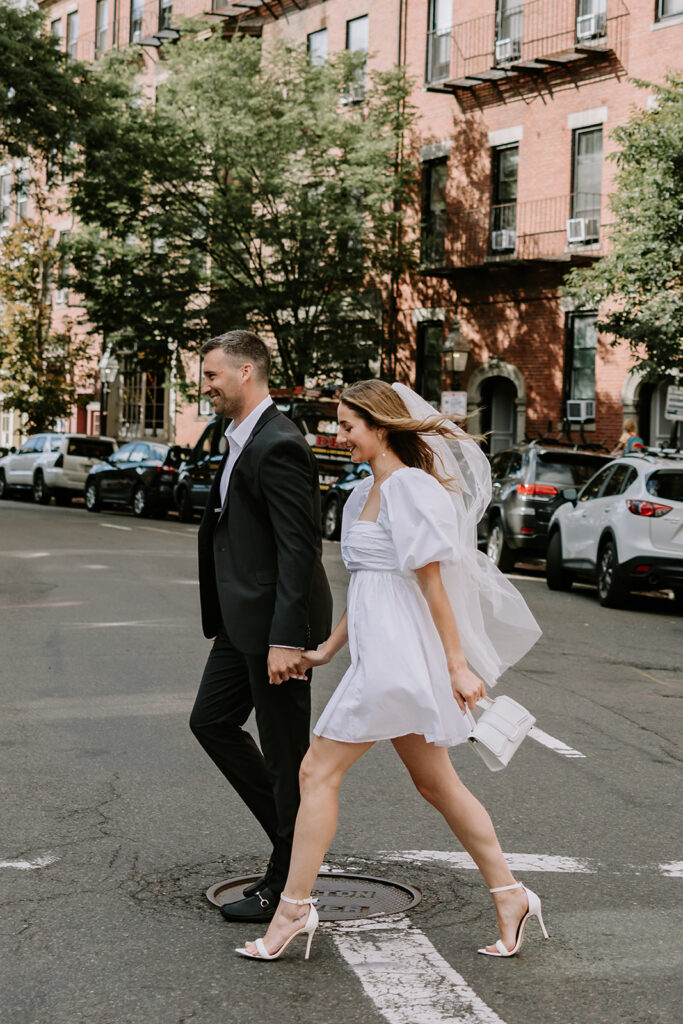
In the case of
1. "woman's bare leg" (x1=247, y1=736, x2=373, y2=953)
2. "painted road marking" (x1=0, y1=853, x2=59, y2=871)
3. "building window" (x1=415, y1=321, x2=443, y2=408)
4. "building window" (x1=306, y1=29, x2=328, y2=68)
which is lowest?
"painted road marking" (x1=0, y1=853, x2=59, y2=871)

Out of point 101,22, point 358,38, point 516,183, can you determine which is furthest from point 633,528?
point 101,22

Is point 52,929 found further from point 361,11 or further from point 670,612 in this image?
point 361,11

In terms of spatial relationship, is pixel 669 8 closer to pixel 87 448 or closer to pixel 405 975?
pixel 87 448

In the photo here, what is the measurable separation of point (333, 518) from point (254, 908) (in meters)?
20.3

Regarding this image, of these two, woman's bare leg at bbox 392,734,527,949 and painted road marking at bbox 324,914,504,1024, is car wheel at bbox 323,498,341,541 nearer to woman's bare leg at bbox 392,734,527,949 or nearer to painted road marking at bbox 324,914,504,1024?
painted road marking at bbox 324,914,504,1024

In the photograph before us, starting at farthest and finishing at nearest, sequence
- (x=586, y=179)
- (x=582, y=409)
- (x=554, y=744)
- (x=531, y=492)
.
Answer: (x=586, y=179) < (x=582, y=409) < (x=531, y=492) < (x=554, y=744)

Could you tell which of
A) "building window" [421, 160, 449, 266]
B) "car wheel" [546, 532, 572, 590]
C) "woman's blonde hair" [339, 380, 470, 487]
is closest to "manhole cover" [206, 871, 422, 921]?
"woman's blonde hair" [339, 380, 470, 487]

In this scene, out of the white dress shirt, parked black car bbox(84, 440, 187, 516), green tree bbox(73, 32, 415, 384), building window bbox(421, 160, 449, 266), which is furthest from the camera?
building window bbox(421, 160, 449, 266)

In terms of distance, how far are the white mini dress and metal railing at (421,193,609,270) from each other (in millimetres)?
25421

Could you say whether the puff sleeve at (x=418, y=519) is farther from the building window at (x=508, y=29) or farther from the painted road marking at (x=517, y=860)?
the building window at (x=508, y=29)

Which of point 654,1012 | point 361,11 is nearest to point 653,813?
point 654,1012

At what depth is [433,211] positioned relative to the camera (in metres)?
34.8

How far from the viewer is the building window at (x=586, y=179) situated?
30297 millimetres

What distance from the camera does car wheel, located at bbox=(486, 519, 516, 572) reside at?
20.1 m
